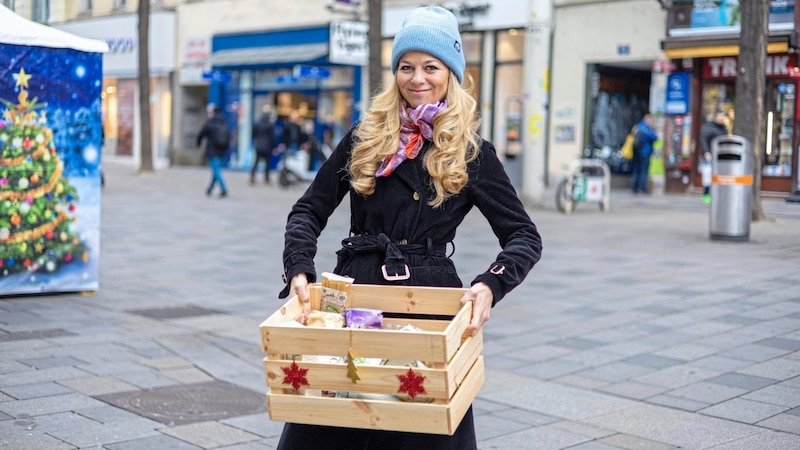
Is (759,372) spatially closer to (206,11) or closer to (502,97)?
(502,97)

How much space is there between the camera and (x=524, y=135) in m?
18.0

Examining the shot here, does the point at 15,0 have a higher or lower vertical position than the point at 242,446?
higher

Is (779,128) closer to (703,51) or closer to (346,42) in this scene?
(703,51)

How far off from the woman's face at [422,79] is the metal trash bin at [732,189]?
10.4 meters

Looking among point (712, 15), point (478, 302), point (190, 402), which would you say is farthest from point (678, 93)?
point (478, 302)

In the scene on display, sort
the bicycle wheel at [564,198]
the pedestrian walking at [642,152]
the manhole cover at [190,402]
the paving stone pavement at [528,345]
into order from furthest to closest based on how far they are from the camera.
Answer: the pedestrian walking at [642,152] < the bicycle wheel at [564,198] < the manhole cover at [190,402] < the paving stone pavement at [528,345]

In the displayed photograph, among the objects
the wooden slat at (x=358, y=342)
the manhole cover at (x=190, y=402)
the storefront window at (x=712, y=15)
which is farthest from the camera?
the storefront window at (x=712, y=15)

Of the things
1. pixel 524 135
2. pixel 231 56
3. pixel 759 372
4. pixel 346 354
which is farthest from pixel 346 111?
pixel 346 354

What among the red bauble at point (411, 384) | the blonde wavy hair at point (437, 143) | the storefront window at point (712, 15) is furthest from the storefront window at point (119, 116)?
the red bauble at point (411, 384)

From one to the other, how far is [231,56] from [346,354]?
28721 millimetres

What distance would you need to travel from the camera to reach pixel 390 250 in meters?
2.91

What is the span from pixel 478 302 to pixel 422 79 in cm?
71

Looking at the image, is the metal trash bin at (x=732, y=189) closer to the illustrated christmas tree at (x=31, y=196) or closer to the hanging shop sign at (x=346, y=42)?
the illustrated christmas tree at (x=31, y=196)

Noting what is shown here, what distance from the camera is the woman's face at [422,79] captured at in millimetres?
2961
